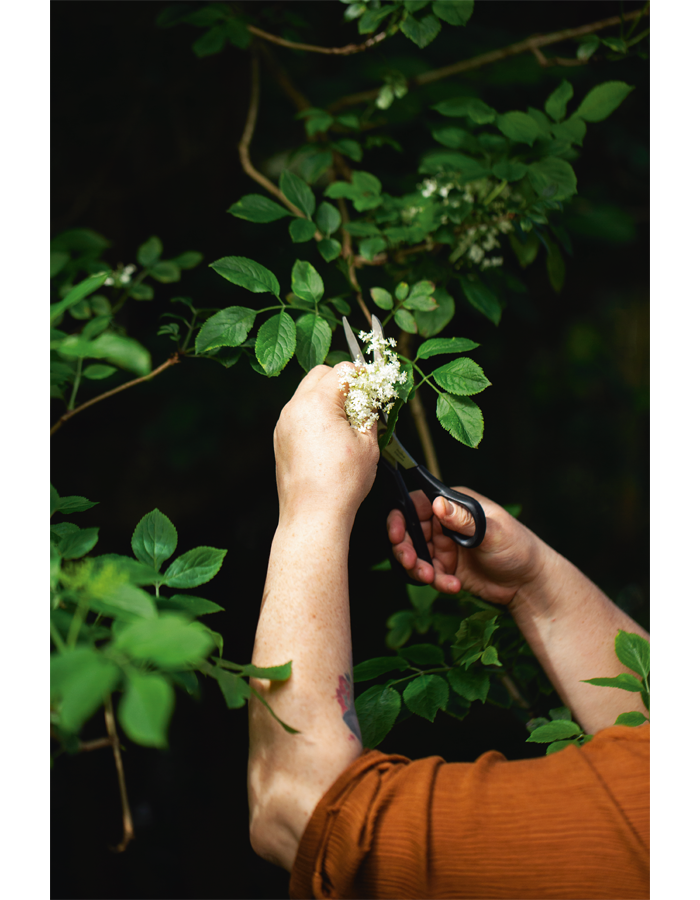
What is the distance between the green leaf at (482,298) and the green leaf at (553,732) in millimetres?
663

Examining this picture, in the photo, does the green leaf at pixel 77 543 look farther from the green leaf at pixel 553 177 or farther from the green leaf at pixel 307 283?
the green leaf at pixel 553 177

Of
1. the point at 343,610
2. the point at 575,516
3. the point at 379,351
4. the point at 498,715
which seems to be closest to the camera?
the point at 343,610

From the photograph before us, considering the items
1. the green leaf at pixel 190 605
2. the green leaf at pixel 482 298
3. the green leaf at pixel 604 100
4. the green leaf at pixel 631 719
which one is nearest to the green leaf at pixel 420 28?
the green leaf at pixel 604 100

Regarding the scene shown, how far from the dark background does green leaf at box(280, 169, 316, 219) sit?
38 cm

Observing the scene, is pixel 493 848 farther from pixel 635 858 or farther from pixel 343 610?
pixel 343 610

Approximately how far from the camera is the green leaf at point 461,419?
2.57ft

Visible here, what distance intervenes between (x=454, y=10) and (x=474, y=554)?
905 millimetres

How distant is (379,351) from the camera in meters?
0.85

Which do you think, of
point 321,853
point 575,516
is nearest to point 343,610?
point 321,853

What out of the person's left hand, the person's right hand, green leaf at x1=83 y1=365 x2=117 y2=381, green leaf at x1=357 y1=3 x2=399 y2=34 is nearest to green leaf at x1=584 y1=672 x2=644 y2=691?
the person's right hand

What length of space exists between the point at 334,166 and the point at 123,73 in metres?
0.72

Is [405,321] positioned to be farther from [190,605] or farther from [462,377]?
[190,605]

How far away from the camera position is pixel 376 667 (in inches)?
34.1

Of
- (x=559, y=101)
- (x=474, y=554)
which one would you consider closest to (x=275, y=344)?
(x=474, y=554)
